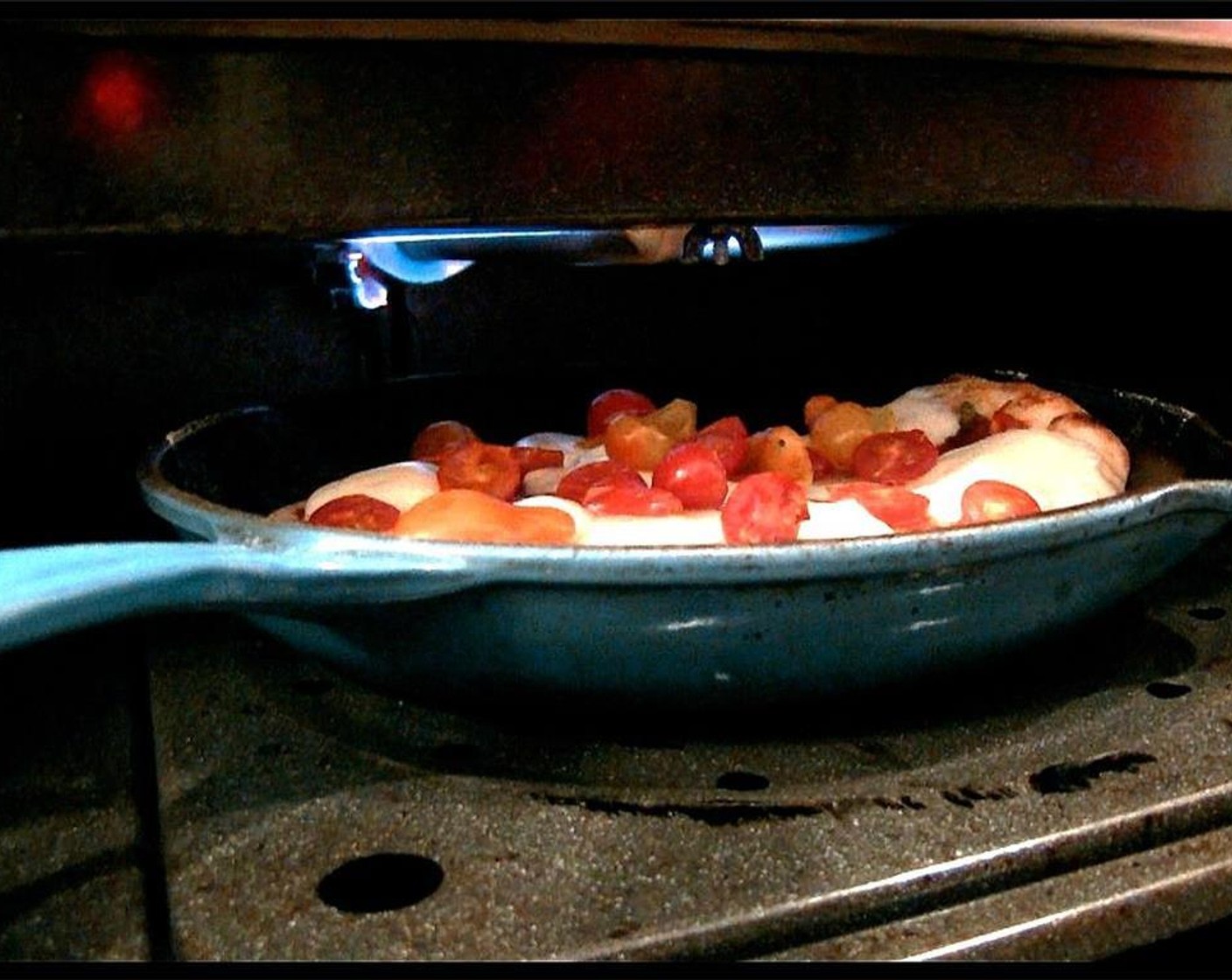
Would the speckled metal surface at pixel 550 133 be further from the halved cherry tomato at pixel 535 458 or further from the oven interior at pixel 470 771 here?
the halved cherry tomato at pixel 535 458

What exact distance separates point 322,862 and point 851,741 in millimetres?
276

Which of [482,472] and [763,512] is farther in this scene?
[482,472]

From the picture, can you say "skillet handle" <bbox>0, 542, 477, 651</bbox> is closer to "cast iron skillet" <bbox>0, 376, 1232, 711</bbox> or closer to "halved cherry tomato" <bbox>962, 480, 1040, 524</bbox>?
"cast iron skillet" <bbox>0, 376, 1232, 711</bbox>

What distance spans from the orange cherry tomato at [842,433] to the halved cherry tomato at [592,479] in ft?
0.51

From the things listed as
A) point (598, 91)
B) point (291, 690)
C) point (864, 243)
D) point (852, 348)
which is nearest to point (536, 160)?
point (598, 91)

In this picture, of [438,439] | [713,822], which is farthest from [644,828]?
[438,439]

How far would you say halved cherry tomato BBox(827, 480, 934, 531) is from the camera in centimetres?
71

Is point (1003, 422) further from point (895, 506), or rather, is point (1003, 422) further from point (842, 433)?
point (895, 506)

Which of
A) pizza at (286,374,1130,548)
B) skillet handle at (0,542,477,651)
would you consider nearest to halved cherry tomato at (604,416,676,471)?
pizza at (286,374,1130,548)

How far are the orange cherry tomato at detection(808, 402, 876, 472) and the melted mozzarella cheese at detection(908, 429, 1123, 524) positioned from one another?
0.20 ft

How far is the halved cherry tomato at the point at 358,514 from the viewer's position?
71cm

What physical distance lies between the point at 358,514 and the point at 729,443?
26 centimetres

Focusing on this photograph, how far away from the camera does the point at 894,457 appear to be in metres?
0.84

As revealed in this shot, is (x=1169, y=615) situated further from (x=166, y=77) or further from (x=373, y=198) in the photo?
(x=166, y=77)
